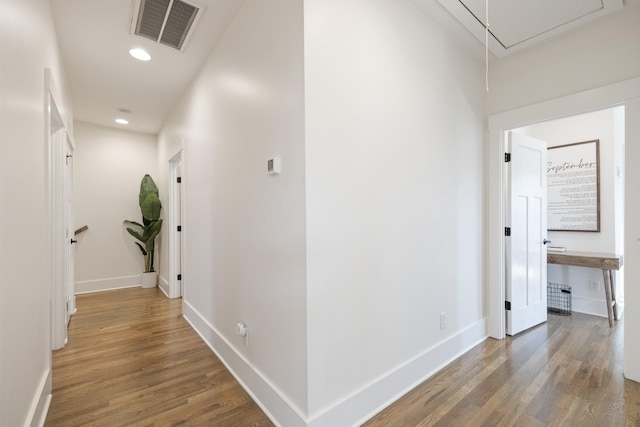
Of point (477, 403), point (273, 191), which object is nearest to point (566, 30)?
point (273, 191)

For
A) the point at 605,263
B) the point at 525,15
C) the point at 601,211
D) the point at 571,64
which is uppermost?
the point at 525,15

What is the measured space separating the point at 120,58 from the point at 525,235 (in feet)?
14.4

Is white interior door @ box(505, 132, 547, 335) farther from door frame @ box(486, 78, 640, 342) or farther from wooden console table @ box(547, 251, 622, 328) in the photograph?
wooden console table @ box(547, 251, 622, 328)

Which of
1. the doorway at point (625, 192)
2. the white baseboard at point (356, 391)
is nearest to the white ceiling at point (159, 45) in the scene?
the doorway at point (625, 192)

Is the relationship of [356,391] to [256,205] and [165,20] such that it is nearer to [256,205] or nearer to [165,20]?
[256,205]

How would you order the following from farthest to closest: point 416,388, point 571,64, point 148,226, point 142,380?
1. point 148,226
2. point 571,64
3. point 142,380
4. point 416,388

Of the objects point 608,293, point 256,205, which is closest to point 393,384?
point 256,205

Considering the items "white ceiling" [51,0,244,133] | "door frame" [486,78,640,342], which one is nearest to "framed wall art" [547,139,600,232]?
"door frame" [486,78,640,342]

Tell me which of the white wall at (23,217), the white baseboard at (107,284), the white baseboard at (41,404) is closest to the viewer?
the white wall at (23,217)

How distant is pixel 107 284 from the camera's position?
4688 millimetres

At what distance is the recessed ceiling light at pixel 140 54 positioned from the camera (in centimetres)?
262

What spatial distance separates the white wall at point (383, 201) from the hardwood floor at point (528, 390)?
0.13m

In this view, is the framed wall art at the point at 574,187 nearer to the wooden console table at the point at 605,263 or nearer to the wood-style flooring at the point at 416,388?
the wooden console table at the point at 605,263

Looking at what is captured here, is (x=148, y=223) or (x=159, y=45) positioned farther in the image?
(x=148, y=223)
